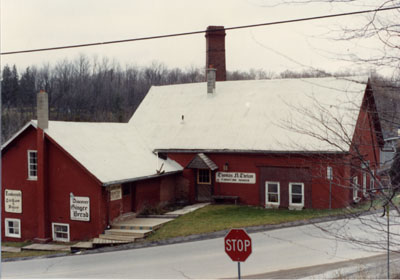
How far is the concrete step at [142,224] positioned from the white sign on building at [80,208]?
1.10 meters

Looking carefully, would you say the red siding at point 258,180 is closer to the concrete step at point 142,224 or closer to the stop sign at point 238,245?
the concrete step at point 142,224

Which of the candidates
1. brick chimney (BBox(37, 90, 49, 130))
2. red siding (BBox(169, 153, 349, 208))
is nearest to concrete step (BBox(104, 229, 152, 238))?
brick chimney (BBox(37, 90, 49, 130))

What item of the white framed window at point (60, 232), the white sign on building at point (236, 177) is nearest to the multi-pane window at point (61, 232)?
the white framed window at point (60, 232)

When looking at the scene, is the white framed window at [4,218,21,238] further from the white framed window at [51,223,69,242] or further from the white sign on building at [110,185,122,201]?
the white sign on building at [110,185,122,201]

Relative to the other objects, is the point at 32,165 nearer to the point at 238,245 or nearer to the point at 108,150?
the point at 108,150

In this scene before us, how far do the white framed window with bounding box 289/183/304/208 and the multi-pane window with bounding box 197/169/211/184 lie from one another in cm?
388

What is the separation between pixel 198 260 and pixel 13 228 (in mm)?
9815

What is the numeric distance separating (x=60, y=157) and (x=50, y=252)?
3.56 metres

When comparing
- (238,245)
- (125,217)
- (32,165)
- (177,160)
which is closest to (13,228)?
(32,165)

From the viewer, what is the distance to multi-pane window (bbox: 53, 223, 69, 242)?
15449 mm

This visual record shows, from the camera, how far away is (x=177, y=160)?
19.4m

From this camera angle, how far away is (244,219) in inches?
582

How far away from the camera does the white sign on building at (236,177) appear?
1767 cm

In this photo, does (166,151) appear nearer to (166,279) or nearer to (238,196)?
(238,196)
